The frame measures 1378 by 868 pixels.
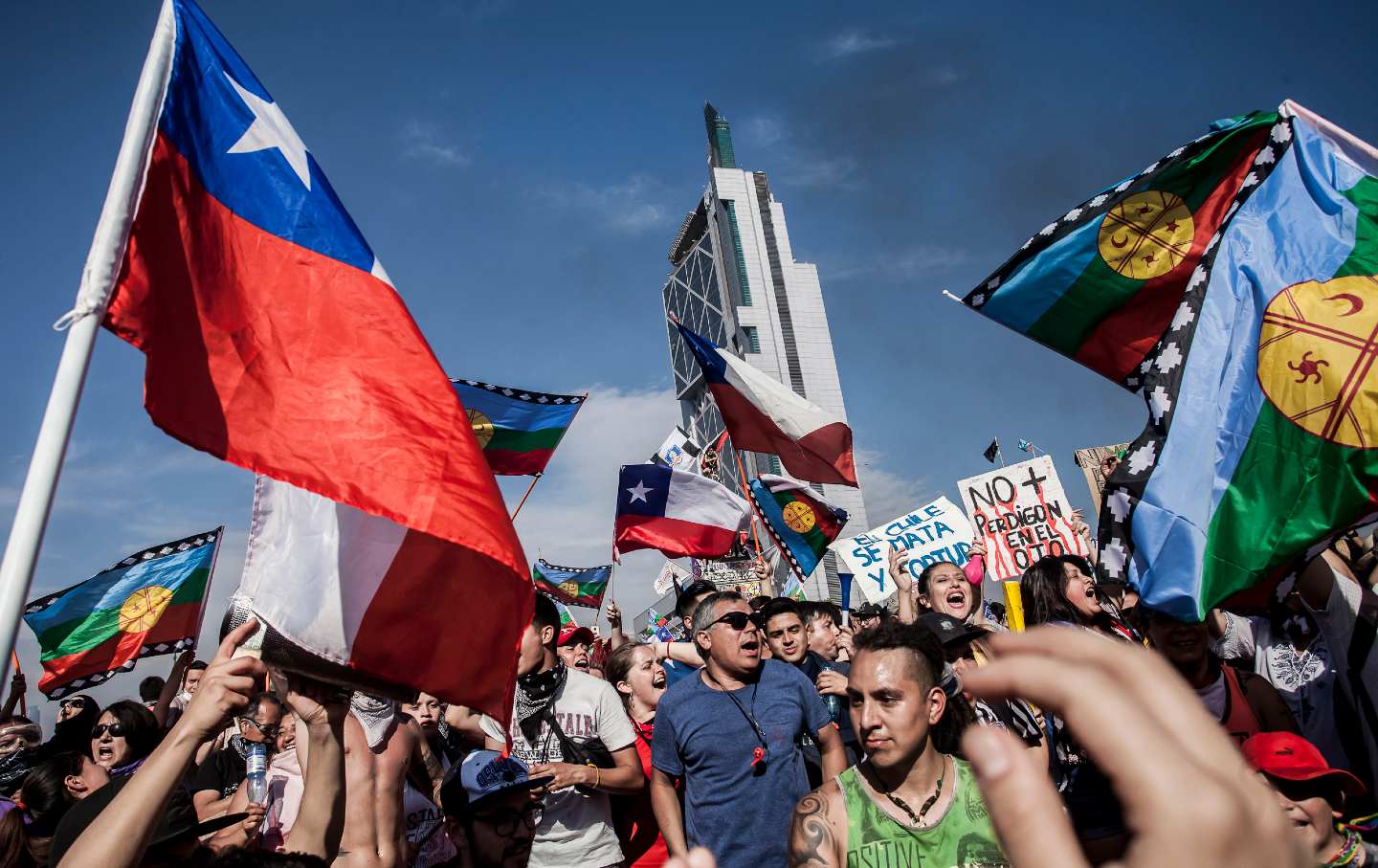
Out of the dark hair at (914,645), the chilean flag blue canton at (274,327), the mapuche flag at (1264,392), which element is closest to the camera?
the chilean flag blue canton at (274,327)

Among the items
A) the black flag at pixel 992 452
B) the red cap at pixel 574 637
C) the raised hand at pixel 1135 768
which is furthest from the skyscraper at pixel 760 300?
the raised hand at pixel 1135 768

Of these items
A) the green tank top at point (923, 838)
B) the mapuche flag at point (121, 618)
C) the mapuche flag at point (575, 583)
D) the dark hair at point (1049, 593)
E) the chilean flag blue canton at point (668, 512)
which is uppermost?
the mapuche flag at point (575, 583)

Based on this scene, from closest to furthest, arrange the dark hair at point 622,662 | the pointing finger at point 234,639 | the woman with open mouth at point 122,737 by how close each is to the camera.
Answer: the pointing finger at point 234,639 < the woman with open mouth at point 122,737 < the dark hair at point 622,662

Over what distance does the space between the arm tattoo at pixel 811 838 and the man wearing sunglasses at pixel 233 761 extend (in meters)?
2.80

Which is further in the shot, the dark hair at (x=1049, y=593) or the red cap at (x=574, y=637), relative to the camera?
the red cap at (x=574, y=637)

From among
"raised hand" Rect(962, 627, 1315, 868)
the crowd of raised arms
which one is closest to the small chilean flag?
the crowd of raised arms

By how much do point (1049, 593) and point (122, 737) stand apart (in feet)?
18.4

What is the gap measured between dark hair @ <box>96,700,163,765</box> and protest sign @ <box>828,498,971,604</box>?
695 centimetres

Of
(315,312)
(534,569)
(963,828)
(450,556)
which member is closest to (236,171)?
(315,312)

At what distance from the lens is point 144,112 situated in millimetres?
2701

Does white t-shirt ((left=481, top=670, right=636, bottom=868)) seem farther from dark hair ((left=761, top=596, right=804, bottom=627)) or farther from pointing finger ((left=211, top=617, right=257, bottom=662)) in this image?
pointing finger ((left=211, top=617, right=257, bottom=662))

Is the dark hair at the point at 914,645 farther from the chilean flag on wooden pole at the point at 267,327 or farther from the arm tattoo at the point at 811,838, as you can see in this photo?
the chilean flag on wooden pole at the point at 267,327

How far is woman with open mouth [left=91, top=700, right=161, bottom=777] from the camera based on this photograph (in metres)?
5.46

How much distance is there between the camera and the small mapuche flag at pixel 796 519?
9.66 m
